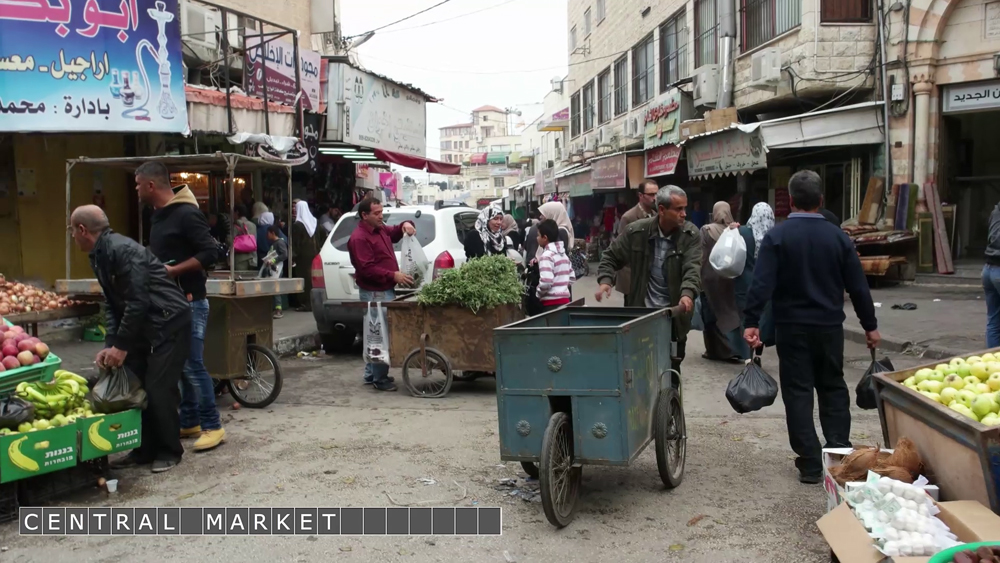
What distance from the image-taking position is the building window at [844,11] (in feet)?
47.4

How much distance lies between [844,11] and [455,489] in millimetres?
12871

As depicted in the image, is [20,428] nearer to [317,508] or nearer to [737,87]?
[317,508]

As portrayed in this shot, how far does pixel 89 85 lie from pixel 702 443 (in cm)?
788

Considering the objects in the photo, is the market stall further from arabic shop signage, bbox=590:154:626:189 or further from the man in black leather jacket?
arabic shop signage, bbox=590:154:626:189

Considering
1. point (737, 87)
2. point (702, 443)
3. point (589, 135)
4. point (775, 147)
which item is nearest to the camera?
point (702, 443)

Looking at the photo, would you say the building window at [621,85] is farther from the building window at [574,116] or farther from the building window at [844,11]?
the building window at [844,11]

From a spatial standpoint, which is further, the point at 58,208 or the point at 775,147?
the point at 775,147

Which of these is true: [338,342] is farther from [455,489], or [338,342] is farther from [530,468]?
[530,468]

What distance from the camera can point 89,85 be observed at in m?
9.45

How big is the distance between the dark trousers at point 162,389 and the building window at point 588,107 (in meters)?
29.4

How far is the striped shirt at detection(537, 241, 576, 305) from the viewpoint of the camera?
794cm

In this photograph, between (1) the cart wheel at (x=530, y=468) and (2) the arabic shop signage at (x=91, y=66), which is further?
(2) the arabic shop signage at (x=91, y=66)

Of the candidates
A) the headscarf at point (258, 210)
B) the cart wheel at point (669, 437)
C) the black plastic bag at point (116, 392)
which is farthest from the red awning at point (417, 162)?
the cart wheel at point (669, 437)

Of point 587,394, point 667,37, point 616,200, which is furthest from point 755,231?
point 616,200
